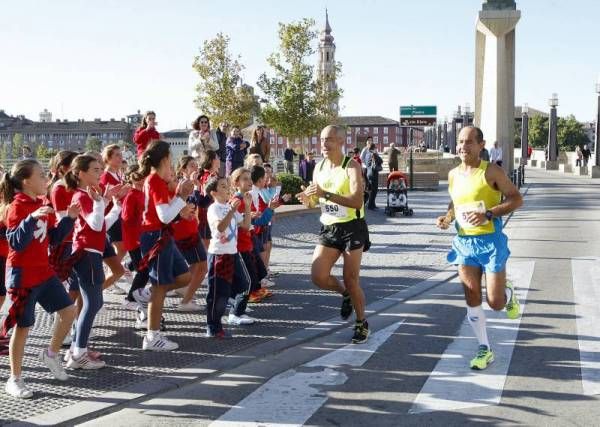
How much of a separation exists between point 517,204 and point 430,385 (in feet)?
5.34

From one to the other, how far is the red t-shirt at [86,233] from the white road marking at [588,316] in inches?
156

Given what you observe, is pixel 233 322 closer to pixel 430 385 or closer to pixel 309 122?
pixel 430 385

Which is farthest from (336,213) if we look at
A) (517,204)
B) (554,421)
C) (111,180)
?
(111,180)

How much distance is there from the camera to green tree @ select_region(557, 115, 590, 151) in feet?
383

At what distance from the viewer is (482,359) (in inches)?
227

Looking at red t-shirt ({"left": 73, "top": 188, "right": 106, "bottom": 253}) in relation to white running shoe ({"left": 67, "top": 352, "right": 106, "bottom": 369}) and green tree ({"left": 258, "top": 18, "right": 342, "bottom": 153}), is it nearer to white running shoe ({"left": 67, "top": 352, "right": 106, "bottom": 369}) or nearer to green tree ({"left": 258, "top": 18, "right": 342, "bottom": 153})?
white running shoe ({"left": 67, "top": 352, "right": 106, "bottom": 369})

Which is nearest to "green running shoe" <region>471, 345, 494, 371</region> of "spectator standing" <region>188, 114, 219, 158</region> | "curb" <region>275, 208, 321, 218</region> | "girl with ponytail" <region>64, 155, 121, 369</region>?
"girl with ponytail" <region>64, 155, 121, 369</region>

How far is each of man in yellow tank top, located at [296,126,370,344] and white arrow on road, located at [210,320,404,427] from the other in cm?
57

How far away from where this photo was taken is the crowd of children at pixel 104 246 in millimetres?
5207

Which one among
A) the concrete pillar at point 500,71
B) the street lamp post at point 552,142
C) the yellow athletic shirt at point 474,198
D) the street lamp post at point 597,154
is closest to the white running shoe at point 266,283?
the yellow athletic shirt at point 474,198

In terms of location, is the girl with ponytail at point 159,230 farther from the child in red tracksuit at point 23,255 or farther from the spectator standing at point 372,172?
the spectator standing at point 372,172

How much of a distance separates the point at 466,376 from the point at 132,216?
4.03 meters

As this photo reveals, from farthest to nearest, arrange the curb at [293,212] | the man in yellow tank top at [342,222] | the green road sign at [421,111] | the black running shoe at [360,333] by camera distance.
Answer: the green road sign at [421,111] < the curb at [293,212] < the black running shoe at [360,333] < the man in yellow tank top at [342,222]

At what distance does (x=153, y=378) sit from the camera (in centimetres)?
556
